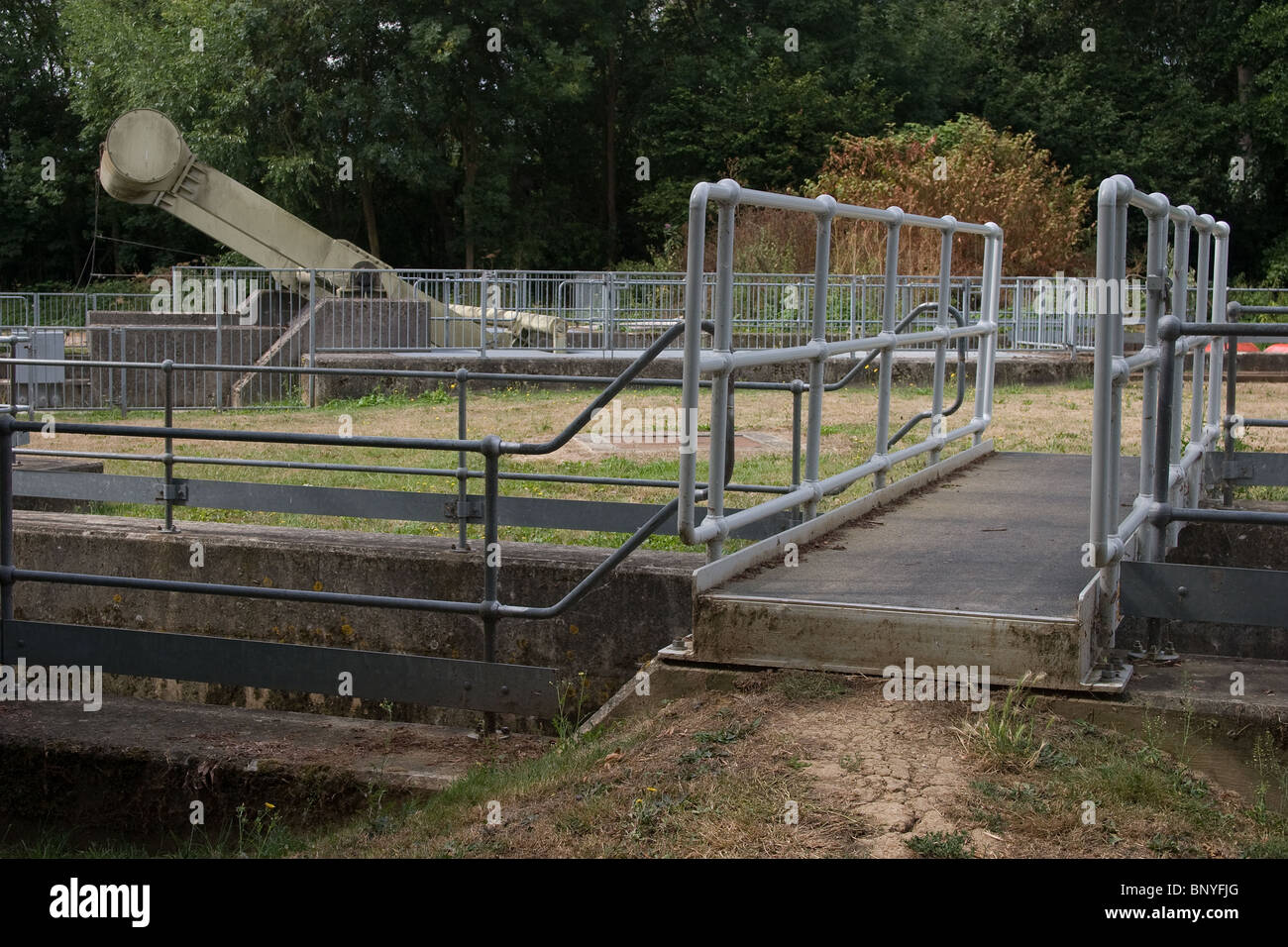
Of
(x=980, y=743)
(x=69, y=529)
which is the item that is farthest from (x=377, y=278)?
(x=980, y=743)

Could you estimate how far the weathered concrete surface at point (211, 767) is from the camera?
518cm

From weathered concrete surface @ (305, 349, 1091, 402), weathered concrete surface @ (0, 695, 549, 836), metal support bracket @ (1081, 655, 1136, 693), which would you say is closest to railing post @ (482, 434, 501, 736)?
weathered concrete surface @ (0, 695, 549, 836)

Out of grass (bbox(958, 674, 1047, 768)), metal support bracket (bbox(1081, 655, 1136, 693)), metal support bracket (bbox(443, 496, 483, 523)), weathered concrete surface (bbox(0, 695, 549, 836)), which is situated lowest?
weathered concrete surface (bbox(0, 695, 549, 836))

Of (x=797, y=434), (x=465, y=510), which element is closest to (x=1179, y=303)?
(x=797, y=434)

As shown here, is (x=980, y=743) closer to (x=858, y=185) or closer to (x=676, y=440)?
(x=676, y=440)

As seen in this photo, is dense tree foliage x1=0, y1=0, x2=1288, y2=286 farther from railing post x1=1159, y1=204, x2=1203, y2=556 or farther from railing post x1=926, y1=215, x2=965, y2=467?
railing post x1=1159, y1=204, x2=1203, y2=556

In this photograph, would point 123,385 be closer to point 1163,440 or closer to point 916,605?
point 916,605

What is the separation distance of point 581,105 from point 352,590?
1364 inches

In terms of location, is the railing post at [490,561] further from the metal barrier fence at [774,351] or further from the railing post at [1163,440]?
the railing post at [1163,440]

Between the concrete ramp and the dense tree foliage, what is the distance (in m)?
28.2

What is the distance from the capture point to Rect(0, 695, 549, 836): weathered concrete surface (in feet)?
17.0

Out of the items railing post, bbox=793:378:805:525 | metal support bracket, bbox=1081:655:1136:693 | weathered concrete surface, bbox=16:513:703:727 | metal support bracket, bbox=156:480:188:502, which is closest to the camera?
metal support bracket, bbox=1081:655:1136:693

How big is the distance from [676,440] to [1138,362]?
363 inches

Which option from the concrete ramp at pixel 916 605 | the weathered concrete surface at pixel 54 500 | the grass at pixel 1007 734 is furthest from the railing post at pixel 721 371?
the weathered concrete surface at pixel 54 500
